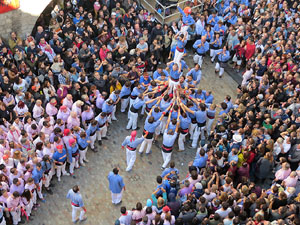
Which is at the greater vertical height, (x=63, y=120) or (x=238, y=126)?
(x=238, y=126)

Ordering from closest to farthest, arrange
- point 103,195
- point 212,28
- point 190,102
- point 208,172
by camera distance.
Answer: point 208,172
point 103,195
point 190,102
point 212,28

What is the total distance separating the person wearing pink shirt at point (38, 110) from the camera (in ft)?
45.0

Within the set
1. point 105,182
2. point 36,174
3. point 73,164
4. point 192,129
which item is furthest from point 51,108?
point 192,129

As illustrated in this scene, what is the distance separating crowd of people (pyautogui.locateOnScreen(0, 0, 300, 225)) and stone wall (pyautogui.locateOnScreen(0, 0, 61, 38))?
53cm

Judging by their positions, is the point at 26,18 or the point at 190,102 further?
the point at 26,18

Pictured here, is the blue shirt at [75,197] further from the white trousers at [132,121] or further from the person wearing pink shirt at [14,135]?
the white trousers at [132,121]

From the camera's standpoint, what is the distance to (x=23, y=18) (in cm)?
1700

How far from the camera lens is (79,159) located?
1436 cm

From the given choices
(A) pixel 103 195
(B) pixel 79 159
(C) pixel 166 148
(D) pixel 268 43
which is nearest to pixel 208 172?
(C) pixel 166 148

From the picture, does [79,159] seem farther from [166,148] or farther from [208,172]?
[208,172]

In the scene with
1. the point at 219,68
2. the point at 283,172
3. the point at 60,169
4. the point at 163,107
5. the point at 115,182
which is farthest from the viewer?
the point at 219,68

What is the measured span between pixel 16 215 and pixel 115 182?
2908mm

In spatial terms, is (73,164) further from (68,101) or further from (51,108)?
(68,101)

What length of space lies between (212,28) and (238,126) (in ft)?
18.8
